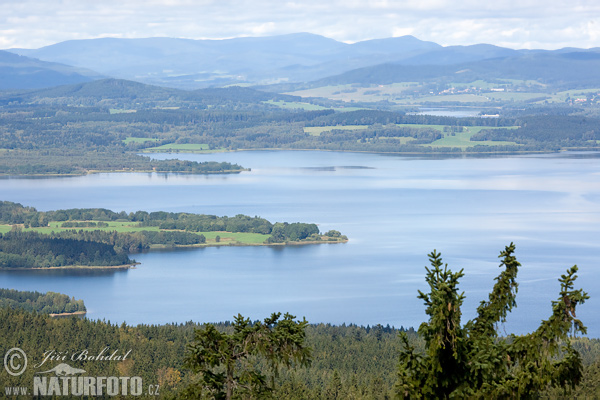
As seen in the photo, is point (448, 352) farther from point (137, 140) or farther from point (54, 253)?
point (137, 140)

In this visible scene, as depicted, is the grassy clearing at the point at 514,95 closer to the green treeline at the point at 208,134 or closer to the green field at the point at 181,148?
the green treeline at the point at 208,134

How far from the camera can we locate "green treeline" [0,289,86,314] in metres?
36.0

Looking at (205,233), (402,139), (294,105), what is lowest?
(205,233)

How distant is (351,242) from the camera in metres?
51.7

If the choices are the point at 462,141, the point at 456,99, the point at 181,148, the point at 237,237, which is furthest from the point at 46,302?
the point at 456,99

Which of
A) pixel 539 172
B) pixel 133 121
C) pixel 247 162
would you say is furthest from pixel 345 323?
pixel 133 121

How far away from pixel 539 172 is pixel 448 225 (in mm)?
31632

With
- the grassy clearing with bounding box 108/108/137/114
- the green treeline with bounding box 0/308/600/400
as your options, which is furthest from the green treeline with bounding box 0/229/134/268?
the grassy clearing with bounding box 108/108/137/114

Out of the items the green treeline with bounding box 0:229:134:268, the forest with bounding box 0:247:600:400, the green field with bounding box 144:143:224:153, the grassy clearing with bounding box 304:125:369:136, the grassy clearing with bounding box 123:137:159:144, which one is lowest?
the green treeline with bounding box 0:229:134:268

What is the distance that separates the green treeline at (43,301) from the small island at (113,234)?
902cm

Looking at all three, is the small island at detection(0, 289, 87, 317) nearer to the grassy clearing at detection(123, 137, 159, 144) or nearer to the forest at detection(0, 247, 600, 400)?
the forest at detection(0, 247, 600, 400)

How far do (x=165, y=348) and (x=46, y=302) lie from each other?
1234cm

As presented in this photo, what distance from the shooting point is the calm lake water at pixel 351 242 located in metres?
37.5

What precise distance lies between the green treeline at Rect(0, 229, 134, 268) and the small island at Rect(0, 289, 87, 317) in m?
8.65
